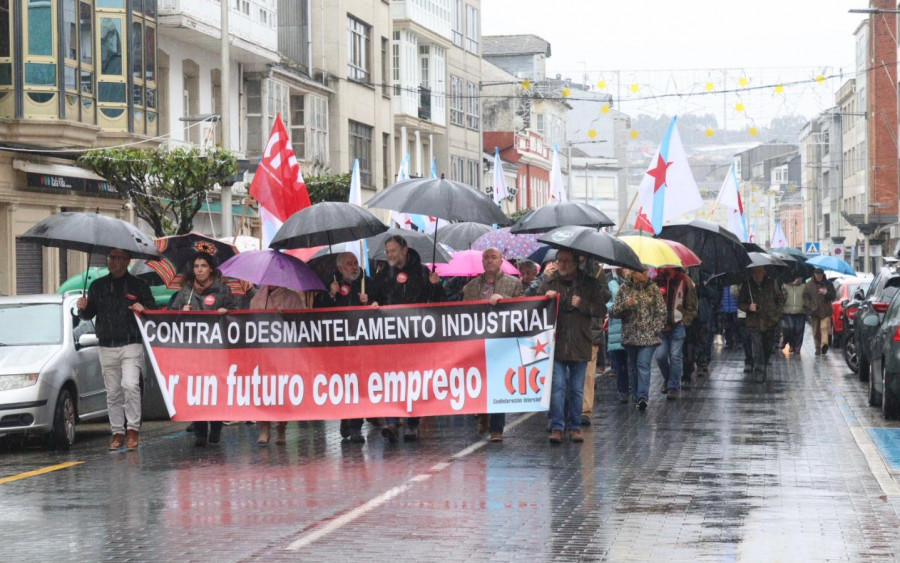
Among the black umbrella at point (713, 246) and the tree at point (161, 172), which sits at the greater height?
the tree at point (161, 172)

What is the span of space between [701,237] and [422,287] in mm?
8685

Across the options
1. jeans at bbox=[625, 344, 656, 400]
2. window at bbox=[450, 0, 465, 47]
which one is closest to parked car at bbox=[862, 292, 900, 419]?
jeans at bbox=[625, 344, 656, 400]

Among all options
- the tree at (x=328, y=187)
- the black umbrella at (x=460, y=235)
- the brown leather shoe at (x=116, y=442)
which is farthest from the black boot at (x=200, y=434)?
the tree at (x=328, y=187)

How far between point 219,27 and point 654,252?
1875cm

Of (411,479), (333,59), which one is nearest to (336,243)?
(411,479)

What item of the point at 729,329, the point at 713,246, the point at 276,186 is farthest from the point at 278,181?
the point at 729,329

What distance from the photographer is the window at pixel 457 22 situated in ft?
196

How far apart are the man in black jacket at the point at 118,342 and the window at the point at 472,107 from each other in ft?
157

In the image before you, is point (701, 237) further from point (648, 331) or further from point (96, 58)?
point (96, 58)

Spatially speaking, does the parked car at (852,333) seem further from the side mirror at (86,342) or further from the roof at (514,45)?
the roof at (514,45)

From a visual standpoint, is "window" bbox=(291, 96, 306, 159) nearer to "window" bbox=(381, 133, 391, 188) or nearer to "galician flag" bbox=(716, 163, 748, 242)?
"window" bbox=(381, 133, 391, 188)

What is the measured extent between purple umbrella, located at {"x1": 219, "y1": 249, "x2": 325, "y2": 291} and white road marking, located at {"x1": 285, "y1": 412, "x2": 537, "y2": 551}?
7.42 ft

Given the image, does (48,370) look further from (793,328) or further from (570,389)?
(793,328)

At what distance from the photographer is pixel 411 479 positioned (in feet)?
37.8
